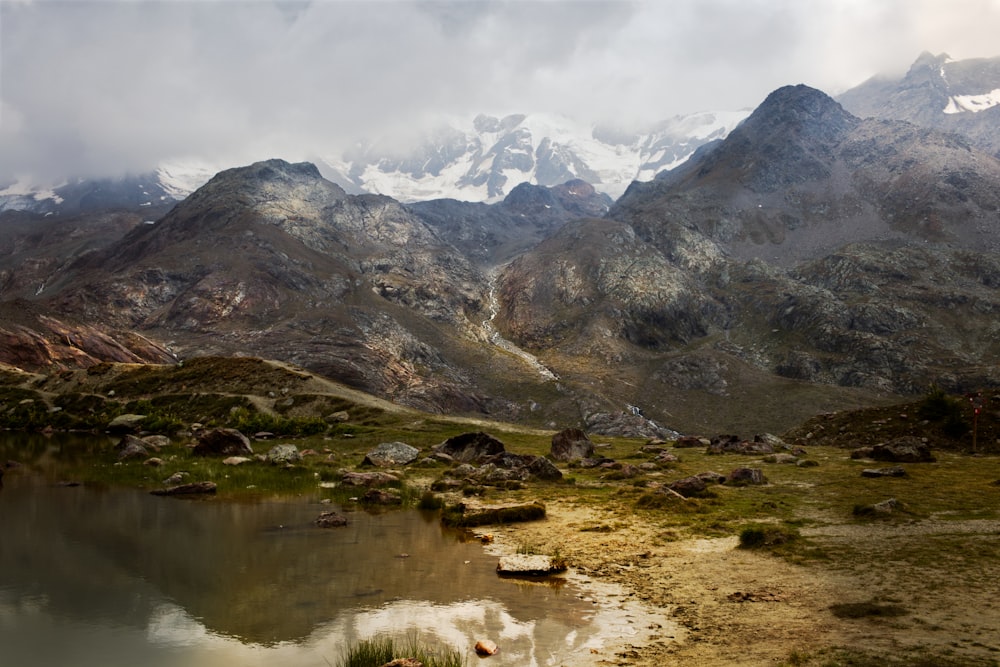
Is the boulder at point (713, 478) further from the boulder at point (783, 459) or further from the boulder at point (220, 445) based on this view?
the boulder at point (220, 445)

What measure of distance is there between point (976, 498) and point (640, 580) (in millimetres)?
19361

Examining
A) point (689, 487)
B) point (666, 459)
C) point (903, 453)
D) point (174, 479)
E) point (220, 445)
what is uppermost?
point (220, 445)

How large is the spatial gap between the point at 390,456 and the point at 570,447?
52.8 ft

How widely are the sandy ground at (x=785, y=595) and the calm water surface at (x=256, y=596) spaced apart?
144 centimetres

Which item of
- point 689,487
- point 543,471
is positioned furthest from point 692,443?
point 689,487

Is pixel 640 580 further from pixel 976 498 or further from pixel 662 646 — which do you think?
pixel 976 498

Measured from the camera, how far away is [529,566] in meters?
18.4

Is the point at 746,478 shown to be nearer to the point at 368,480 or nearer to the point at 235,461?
the point at 368,480

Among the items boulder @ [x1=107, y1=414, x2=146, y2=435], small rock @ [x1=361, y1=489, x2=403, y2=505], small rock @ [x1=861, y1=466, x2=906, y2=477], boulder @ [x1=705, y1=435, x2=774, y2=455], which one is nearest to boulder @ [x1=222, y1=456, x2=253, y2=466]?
small rock @ [x1=361, y1=489, x2=403, y2=505]

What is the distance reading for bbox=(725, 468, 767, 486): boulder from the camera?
116ft

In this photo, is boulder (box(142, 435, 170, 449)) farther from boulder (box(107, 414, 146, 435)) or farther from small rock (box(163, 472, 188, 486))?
small rock (box(163, 472, 188, 486))

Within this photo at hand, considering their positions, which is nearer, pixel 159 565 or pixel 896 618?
pixel 896 618

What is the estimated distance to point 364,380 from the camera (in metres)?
157

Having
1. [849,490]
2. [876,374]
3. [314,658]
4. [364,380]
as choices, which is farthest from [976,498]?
[876,374]
